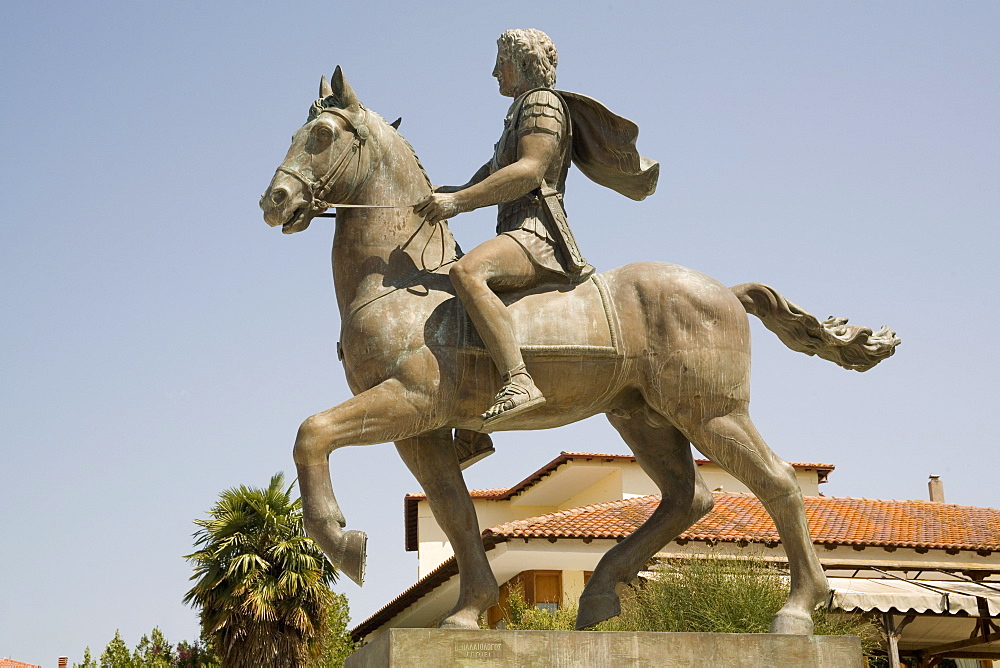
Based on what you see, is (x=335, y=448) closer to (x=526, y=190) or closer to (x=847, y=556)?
(x=526, y=190)

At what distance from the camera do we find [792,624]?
5.56 metres

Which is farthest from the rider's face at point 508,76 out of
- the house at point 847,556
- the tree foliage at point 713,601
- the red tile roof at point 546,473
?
the red tile roof at point 546,473

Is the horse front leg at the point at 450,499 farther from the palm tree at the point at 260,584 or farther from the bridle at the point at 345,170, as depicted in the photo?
the palm tree at the point at 260,584

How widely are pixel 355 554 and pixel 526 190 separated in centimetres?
220

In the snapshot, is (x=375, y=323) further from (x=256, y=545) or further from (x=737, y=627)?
(x=256, y=545)

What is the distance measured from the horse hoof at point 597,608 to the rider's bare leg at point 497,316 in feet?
4.14

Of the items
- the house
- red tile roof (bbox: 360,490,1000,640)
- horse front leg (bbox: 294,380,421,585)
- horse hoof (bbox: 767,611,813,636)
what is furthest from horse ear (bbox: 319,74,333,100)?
red tile roof (bbox: 360,490,1000,640)

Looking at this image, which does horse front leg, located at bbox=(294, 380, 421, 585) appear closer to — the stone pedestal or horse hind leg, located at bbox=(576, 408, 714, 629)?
the stone pedestal

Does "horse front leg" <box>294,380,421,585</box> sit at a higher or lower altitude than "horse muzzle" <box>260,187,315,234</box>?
lower

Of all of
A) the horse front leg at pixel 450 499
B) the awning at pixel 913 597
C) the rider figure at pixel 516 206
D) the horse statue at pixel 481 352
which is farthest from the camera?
the awning at pixel 913 597

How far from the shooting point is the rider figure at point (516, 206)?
18.3ft

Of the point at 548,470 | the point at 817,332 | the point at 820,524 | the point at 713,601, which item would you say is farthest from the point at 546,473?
the point at 817,332

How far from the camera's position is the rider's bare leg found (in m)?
5.49

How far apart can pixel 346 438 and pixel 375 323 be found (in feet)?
2.19
